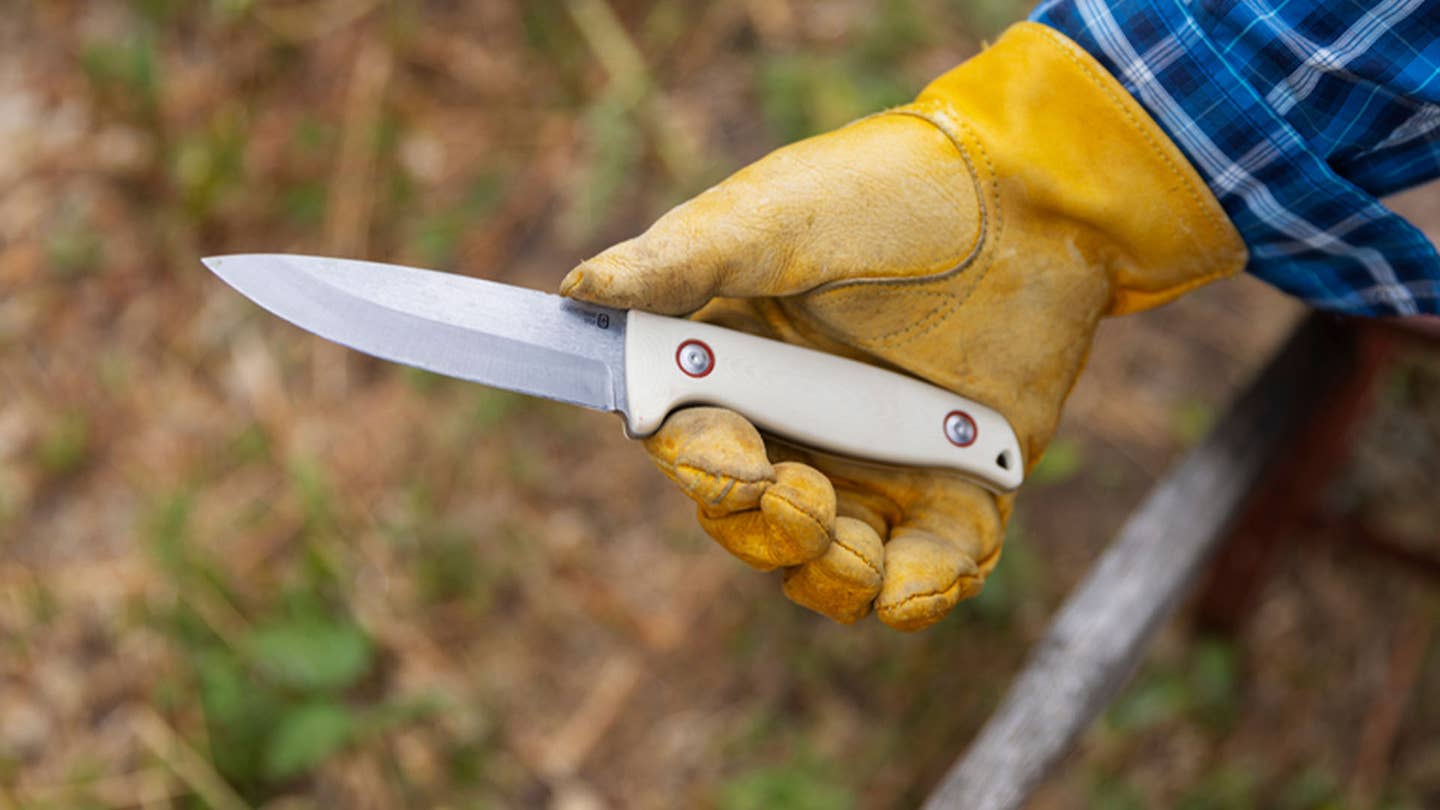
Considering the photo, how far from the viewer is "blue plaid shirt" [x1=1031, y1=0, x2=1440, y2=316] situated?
1.08 metres

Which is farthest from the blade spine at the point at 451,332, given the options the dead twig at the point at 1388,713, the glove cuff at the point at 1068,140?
the dead twig at the point at 1388,713

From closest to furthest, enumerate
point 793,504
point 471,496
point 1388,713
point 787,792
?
point 793,504 < point 787,792 < point 1388,713 < point 471,496

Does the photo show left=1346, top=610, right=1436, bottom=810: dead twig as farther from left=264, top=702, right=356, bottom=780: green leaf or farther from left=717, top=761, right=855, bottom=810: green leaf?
left=264, top=702, right=356, bottom=780: green leaf

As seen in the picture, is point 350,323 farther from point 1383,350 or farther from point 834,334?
point 1383,350

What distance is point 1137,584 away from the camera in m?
1.63

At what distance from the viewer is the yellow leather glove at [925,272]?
1.07 metres

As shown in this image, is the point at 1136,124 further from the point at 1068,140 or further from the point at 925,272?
the point at 925,272

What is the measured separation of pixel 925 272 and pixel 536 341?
16.8 inches

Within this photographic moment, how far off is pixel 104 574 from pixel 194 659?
40 centimetres

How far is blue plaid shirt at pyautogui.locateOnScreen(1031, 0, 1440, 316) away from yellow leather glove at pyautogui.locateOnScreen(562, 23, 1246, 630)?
0.04 meters

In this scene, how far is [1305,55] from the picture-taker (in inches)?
43.3

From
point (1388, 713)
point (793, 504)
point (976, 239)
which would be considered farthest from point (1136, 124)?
point (1388, 713)

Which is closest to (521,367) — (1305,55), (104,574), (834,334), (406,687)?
(834,334)

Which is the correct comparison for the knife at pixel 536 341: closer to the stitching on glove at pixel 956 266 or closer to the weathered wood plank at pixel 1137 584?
the stitching on glove at pixel 956 266
